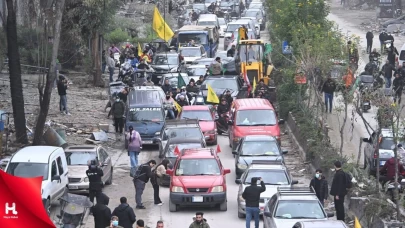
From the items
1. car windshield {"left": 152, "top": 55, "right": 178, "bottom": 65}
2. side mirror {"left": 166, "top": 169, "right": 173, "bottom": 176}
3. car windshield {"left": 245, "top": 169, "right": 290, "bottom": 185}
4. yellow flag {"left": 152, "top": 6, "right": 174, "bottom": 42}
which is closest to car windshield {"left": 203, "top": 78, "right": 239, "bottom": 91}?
yellow flag {"left": 152, "top": 6, "right": 174, "bottom": 42}

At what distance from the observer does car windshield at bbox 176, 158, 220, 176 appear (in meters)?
27.0

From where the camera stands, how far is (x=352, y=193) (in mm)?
25109

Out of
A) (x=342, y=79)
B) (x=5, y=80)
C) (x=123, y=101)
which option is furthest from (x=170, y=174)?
(x=5, y=80)

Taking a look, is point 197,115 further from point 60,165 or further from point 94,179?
point 94,179

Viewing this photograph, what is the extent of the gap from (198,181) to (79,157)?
13.5 feet

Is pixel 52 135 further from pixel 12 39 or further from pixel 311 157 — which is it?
pixel 311 157

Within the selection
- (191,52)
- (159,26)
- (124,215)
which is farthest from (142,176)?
(191,52)

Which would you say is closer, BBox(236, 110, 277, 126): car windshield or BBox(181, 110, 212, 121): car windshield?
BBox(236, 110, 277, 126): car windshield

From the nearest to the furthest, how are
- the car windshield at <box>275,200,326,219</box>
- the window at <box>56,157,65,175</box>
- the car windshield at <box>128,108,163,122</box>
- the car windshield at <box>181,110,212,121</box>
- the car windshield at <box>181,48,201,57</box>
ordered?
the car windshield at <box>275,200,326,219</box> → the window at <box>56,157,65,175</box> → the car windshield at <box>128,108,163,122</box> → the car windshield at <box>181,110,212,121</box> → the car windshield at <box>181,48,201,57</box>

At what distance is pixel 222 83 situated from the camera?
42344 millimetres

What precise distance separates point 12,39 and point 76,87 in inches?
550

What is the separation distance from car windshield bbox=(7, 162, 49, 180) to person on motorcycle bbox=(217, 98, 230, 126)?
13204 millimetres

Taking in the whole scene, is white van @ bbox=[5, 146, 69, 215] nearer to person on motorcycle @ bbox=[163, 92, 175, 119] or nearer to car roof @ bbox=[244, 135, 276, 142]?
car roof @ bbox=[244, 135, 276, 142]

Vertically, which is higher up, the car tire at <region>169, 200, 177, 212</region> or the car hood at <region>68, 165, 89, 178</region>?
the car hood at <region>68, 165, 89, 178</region>
